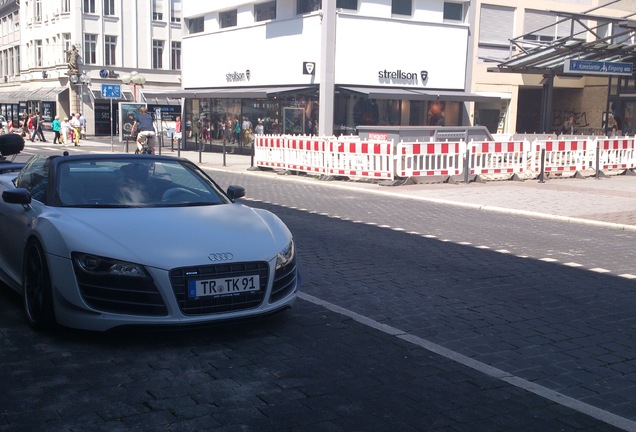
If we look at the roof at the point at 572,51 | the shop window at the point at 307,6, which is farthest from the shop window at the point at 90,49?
the roof at the point at 572,51

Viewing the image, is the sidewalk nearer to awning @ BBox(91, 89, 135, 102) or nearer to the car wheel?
the car wheel

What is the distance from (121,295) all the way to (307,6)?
2758cm

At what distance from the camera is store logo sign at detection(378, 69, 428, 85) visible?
30953 mm

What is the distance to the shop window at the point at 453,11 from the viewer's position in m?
32.6

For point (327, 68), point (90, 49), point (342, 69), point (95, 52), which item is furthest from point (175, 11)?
point (327, 68)

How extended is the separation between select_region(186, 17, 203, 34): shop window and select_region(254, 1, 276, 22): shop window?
18.7 ft

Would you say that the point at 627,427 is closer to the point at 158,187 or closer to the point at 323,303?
the point at 323,303

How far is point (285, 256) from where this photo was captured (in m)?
5.87

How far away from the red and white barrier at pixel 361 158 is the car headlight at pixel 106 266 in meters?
14.6

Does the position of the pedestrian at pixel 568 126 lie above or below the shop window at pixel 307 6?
below

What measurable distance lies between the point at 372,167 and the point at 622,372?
49.5ft

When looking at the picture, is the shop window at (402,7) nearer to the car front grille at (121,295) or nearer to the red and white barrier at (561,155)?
the red and white barrier at (561,155)

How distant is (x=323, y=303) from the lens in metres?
6.90

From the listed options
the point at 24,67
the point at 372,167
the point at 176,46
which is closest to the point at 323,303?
the point at 372,167
